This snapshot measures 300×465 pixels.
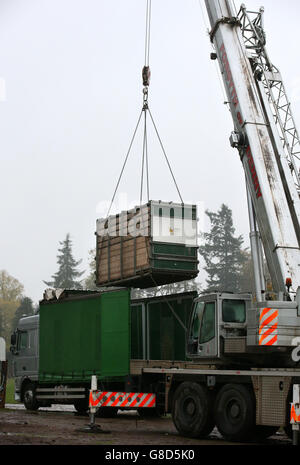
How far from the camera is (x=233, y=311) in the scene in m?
15.6

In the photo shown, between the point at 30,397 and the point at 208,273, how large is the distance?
6729cm

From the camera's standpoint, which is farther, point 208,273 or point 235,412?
point 208,273

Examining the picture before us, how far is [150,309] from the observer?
789 inches

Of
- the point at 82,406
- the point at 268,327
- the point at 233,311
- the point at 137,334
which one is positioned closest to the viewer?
the point at 268,327

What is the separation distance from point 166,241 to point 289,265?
3939mm

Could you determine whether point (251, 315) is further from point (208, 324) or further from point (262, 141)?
point (262, 141)

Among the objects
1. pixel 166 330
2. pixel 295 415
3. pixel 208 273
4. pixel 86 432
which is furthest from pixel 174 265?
pixel 208 273

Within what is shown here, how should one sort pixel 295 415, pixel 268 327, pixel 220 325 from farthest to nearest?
pixel 220 325 < pixel 268 327 < pixel 295 415

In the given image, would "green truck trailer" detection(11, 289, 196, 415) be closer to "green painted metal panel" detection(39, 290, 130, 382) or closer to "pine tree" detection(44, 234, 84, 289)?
"green painted metal panel" detection(39, 290, 130, 382)

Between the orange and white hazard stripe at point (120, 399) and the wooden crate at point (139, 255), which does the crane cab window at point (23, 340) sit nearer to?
the wooden crate at point (139, 255)

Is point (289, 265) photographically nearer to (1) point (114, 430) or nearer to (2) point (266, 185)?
(2) point (266, 185)
